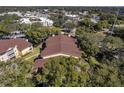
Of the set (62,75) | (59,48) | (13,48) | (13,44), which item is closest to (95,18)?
(59,48)

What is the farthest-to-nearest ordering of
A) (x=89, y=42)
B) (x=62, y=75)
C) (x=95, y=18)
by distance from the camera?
1. (x=95, y=18)
2. (x=89, y=42)
3. (x=62, y=75)

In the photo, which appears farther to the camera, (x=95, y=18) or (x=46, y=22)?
(x=95, y=18)

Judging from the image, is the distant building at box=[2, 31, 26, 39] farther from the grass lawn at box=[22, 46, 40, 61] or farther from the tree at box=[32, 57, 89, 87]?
the tree at box=[32, 57, 89, 87]

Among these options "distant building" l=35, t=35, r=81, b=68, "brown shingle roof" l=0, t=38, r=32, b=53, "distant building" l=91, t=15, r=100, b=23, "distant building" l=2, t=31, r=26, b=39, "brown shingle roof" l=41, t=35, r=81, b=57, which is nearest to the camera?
"distant building" l=35, t=35, r=81, b=68

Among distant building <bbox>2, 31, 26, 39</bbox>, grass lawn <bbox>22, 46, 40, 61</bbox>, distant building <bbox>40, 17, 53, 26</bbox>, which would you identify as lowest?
grass lawn <bbox>22, 46, 40, 61</bbox>

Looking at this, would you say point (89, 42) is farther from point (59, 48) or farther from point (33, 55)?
point (33, 55)

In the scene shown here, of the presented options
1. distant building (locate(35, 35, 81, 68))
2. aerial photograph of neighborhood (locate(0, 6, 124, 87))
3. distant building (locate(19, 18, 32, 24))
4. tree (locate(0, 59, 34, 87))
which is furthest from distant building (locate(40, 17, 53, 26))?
tree (locate(0, 59, 34, 87))
